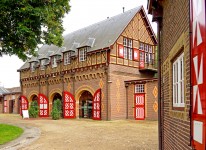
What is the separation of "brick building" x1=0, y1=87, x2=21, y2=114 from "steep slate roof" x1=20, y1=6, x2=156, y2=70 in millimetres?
11781

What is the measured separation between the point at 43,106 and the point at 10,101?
45.6 feet

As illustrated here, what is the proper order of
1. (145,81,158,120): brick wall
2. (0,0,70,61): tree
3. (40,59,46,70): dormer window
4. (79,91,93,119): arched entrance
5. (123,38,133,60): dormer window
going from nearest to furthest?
(0,0,70,61): tree
(145,81,158,120): brick wall
(123,38,133,60): dormer window
(79,91,93,119): arched entrance
(40,59,46,70): dormer window

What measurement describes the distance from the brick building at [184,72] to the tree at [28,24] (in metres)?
7.43

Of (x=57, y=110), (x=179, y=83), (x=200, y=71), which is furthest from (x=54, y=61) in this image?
(x=200, y=71)

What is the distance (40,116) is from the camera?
28938 millimetres

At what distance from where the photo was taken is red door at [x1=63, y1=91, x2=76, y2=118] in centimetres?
2567

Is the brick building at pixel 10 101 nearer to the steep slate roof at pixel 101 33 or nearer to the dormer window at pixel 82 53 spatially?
the steep slate roof at pixel 101 33

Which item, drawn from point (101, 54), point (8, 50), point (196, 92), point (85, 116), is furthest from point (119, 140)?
point (85, 116)

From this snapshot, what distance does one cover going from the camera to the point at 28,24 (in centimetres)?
1370

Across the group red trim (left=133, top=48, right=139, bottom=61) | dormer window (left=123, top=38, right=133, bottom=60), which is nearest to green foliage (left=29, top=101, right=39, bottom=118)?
dormer window (left=123, top=38, right=133, bottom=60)

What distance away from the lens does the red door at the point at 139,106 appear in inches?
896

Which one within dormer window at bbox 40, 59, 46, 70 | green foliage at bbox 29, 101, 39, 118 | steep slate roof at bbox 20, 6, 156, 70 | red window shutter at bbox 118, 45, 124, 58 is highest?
steep slate roof at bbox 20, 6, 156, 70

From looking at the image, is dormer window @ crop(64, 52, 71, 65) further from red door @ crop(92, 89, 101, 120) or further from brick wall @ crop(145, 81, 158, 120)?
brick wall @ crop(145, 81, 158, 120)

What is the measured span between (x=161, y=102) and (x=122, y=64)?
16.0 meters
